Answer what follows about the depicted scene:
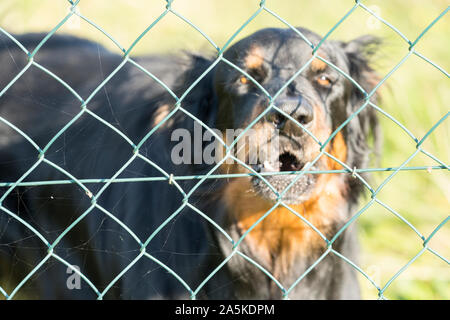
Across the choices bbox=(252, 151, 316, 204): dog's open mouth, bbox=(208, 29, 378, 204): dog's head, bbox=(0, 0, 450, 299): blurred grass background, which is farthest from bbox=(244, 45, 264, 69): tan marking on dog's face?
bbox=(252, 151, 316, 204): dog's open mouth

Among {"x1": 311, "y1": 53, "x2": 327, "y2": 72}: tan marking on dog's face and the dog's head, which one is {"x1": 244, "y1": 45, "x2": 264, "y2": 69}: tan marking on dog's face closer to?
the dog's head

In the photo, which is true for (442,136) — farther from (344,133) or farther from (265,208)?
(265,208)

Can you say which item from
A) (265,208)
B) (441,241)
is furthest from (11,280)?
(441,241)

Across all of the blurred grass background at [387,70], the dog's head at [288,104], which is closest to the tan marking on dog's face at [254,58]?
the dog's head at [288,104]

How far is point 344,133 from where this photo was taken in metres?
3.06

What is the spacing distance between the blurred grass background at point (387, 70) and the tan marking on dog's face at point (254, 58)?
35cm

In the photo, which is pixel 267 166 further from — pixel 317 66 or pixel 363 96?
pixel 363 96

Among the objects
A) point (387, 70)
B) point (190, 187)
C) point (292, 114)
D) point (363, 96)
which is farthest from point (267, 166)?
point (387, 70)

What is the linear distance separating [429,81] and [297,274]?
3594 mm

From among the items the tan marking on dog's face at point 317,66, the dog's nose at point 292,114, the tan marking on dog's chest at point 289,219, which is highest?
the tan marking on dog's face at point 317,66

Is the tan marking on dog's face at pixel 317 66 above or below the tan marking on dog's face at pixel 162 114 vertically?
above

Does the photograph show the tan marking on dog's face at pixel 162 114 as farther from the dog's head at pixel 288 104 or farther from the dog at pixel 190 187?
the dog's head at pixel 288 104

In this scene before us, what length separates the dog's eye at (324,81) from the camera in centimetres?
279

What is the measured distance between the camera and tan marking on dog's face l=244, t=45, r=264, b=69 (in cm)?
272
